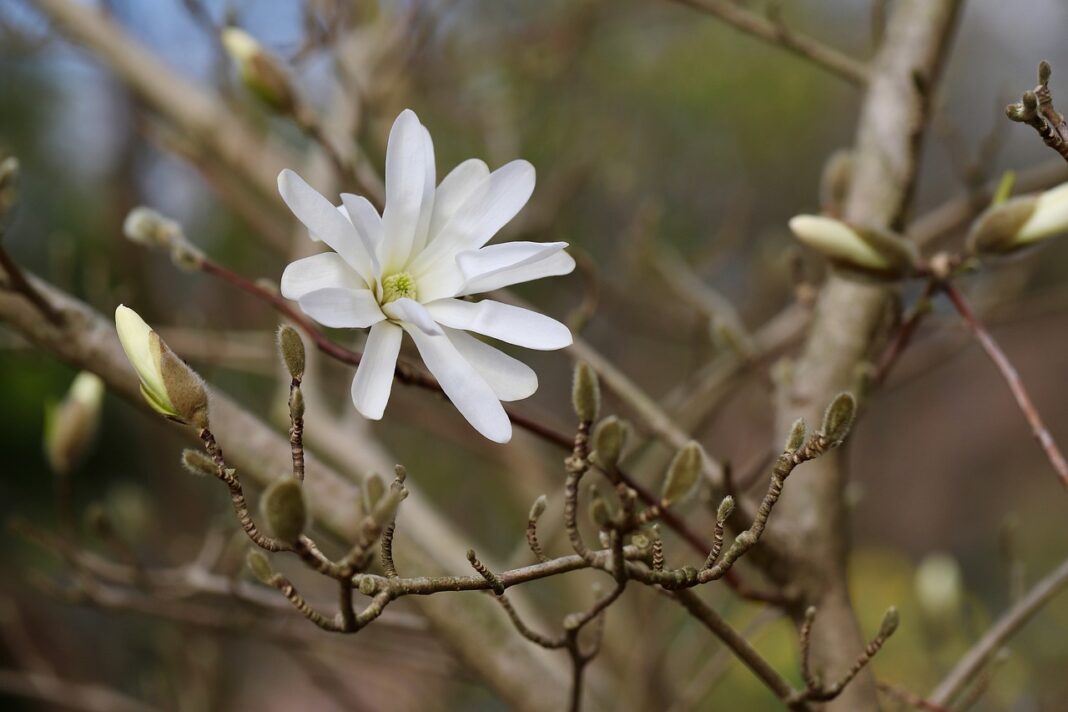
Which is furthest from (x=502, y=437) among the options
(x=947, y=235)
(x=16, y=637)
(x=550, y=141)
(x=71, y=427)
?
(x=550, y=141)

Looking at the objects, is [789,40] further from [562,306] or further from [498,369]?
[562,306]

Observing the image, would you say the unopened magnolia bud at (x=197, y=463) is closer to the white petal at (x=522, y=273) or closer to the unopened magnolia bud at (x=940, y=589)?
the white petal at (x=522, y=273)

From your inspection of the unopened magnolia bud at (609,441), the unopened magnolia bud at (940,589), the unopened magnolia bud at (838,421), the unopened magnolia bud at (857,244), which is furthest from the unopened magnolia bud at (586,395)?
the unopened magnolia bud at (940,589)

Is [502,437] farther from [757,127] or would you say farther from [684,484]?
[757,127]

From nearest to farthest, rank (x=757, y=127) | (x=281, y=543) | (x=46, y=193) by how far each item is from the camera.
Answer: (x=281, y=543) → (x=46, y=193) → (x=757, y=127)

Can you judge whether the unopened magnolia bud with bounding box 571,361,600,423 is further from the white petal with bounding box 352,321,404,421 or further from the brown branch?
the brown branch
